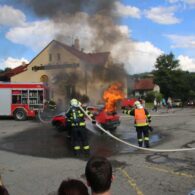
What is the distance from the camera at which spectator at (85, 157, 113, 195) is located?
127 inches

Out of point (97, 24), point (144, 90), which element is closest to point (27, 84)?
point (97, 24)

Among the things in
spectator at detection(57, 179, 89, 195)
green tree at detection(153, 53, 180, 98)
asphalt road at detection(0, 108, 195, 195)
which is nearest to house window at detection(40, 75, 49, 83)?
asphalt road at detection(0, 108, 195, 195)

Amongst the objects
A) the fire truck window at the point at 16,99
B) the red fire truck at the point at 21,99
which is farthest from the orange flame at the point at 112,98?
the fire truck window at the point at 16,99

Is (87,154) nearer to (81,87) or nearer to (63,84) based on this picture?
(81,87)

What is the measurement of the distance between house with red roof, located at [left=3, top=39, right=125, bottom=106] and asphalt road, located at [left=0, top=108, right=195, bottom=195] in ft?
21.1

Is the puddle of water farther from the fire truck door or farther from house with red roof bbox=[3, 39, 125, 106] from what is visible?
the fire truck door

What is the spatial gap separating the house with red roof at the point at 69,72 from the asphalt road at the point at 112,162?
6.43 m

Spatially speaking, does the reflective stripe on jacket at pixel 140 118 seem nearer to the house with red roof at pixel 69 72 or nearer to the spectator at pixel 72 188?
the house with red roof at pixel 69 72

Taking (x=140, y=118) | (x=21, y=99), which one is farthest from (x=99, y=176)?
(x=21, y=99)

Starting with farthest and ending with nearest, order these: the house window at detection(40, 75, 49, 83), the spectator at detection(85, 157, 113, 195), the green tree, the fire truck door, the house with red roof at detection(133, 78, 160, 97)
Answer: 1. the house with red roof at detection(133, 78, 160, 97)
2. the green tree
3. the house window at detection(40, 75, 49, 83)
4. the fire truck door
5. the spectator at detection(85, 157, 113, 195)

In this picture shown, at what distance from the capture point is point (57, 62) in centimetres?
2531

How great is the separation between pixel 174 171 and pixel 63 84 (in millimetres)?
18097

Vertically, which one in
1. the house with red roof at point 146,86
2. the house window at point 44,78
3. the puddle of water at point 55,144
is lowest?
the puddle of water at point 55,144

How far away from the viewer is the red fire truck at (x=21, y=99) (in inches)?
1050
